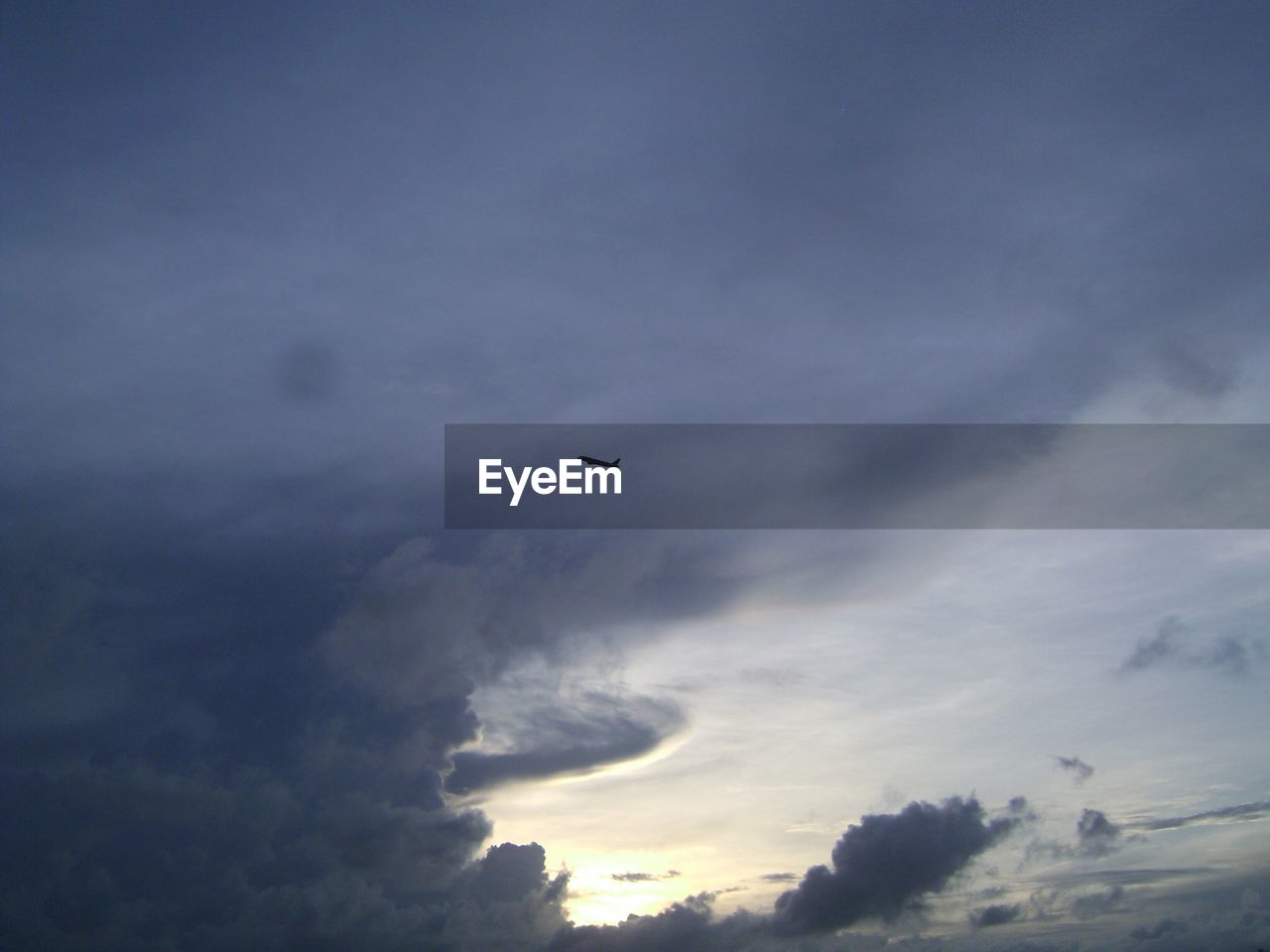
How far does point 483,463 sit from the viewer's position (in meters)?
168

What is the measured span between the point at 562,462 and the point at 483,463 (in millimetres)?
18004

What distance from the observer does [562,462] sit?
579 feet
